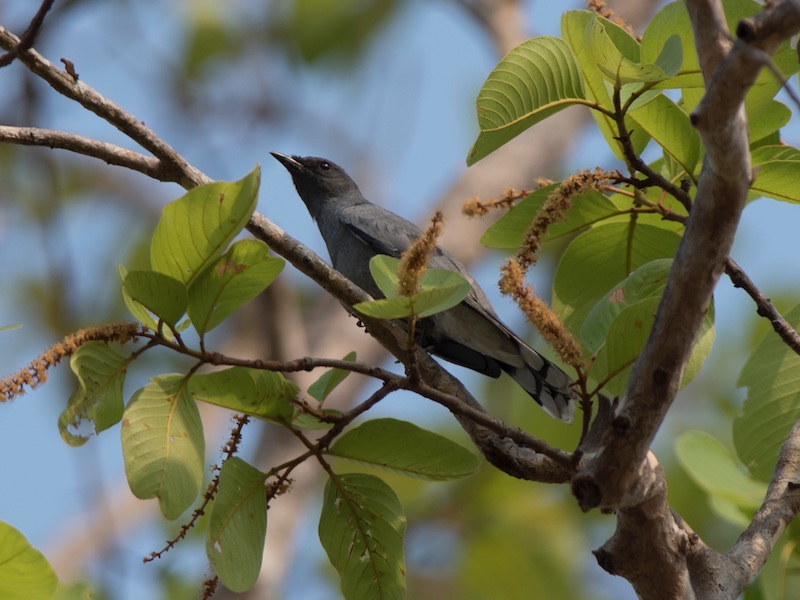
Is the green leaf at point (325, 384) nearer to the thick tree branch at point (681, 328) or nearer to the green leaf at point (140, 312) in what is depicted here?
the green leaf at point (140, 312)

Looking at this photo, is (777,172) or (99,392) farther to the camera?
(777,172)

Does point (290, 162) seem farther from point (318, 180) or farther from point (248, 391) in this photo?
point (248, 391)

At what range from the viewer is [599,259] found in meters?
3.26

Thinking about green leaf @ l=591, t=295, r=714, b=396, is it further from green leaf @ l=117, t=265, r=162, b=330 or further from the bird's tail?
the bird's tail

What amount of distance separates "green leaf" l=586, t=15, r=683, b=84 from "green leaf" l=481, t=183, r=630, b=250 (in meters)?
0.54

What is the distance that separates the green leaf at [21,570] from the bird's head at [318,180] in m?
4.14

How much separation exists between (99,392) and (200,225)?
1.73 ft

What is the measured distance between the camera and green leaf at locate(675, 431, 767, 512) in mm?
3573

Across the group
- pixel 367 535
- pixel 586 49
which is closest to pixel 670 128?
pixel 586 49

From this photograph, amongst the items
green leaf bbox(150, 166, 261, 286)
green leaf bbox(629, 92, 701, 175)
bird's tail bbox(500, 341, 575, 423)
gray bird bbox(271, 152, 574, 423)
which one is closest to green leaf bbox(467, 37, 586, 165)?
green leaf bbox(629, 92, 701, 175)

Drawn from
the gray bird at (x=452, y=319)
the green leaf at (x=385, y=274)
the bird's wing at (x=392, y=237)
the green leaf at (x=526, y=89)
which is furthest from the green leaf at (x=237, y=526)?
the bird's wing at (x=392, y=237)

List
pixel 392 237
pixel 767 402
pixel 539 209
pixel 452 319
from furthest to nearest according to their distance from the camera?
pixel 392 237
pixel 452 319
pixel 767 402
pixel 539 209

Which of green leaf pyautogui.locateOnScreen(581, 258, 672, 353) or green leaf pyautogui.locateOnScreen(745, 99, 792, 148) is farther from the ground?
green leaf pyautogui.locateOnScreen(745, 99, 792, 148)

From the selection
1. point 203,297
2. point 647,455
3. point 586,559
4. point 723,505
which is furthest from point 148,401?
point 586,559
